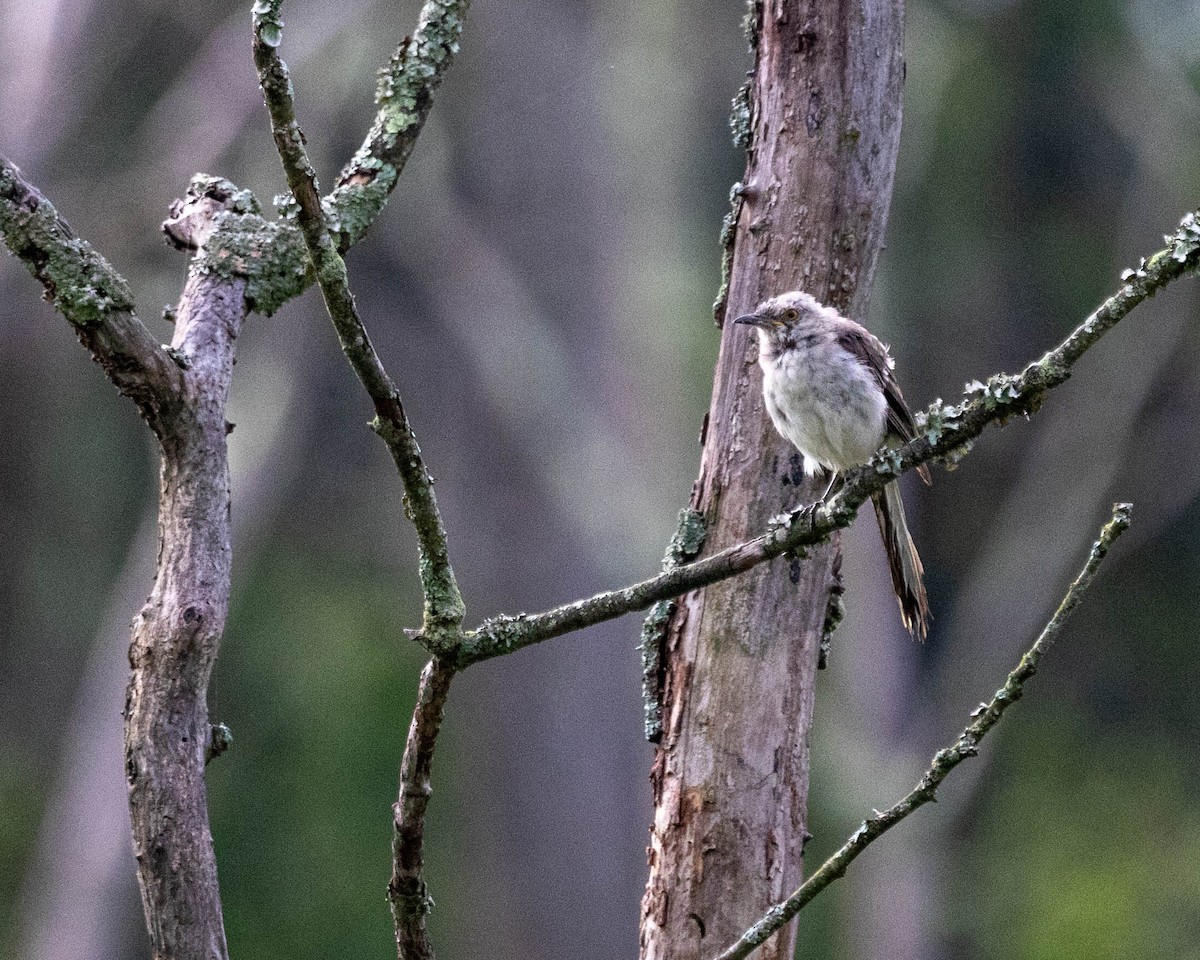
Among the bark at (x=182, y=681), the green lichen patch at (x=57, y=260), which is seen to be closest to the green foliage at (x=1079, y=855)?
the bark at (x=182, y=681)

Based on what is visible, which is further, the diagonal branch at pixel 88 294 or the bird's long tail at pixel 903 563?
the bird's long tail at pixel 903 563

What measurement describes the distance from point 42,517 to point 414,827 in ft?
42.1

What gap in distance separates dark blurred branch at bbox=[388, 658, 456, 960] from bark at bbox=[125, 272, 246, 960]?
405 mm

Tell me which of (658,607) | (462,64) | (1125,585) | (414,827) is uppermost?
(462,64)

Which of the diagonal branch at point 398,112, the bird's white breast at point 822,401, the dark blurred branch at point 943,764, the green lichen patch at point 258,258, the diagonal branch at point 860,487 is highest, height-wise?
the diagonal branch at point 398,112

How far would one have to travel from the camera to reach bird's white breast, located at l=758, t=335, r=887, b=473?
4168 millimetres

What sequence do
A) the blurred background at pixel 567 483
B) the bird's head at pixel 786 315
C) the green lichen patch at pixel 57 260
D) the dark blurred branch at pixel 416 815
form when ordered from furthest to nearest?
the blurred background at pixel 567 483, the bird's head at pixel 786 315, the green lichen patch at pixel 57 260, the dark blurred branch at pixel 416 815

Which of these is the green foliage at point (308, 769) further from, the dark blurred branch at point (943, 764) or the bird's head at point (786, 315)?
the dark blurred branch at point (943, 764)

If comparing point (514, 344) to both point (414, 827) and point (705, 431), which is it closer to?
point (705, 431)

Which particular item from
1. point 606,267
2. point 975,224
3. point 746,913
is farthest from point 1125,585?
point 746,913

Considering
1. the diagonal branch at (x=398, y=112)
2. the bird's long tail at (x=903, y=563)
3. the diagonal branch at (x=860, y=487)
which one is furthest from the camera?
the bird's long tail at (x=903, y=563)

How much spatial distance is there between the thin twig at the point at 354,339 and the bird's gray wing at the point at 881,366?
6.07 ft

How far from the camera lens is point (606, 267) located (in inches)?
506

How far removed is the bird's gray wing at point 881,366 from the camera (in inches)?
174
